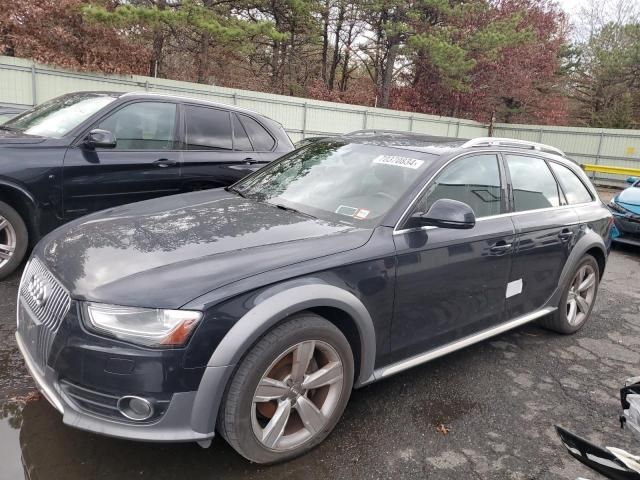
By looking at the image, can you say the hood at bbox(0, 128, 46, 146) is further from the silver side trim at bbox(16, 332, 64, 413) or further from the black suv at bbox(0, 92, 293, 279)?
the silver side trim at bbox(16, 332, 64, 413)

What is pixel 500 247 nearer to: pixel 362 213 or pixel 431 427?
pixel 362 213

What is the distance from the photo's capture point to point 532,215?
3.79 meters

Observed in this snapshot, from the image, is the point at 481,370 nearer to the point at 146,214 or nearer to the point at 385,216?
the point at 385,216

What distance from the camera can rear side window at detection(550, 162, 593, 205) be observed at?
431 cm

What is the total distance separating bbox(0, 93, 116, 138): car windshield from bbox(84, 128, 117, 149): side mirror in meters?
0.28

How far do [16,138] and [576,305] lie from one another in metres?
5.34

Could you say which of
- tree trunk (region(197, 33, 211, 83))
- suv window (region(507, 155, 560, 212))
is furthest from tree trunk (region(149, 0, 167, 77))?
suv window (region(507, 155, 560, 212))

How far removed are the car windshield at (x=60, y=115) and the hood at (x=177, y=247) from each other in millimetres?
2171

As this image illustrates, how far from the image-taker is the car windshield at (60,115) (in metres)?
4.76

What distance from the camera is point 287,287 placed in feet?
7.70

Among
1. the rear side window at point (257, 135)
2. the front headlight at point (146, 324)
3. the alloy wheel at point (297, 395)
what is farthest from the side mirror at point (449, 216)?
the rear side window at point (257, 135)

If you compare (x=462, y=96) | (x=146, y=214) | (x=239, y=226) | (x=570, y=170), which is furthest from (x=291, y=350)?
(x=462, y=96)

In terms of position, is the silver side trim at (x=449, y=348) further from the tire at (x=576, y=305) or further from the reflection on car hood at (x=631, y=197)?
the reflection on car hood at (x=631, y=197)

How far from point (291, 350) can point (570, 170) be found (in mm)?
3443
